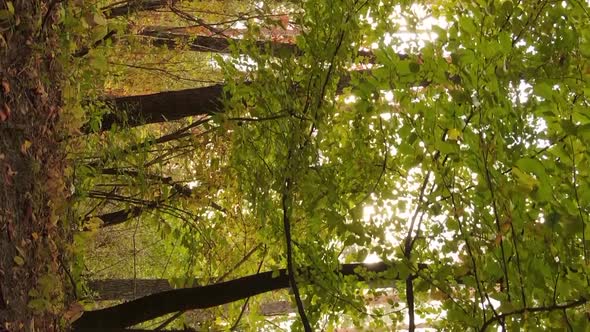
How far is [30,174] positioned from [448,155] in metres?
1.70

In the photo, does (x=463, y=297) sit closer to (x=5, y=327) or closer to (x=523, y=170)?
(x=523, y=170)

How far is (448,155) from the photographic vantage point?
1.70 metres

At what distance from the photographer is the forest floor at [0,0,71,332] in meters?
2.42

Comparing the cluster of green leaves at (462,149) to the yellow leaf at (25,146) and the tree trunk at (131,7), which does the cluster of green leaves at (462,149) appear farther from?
the tree trunk at (131,7)

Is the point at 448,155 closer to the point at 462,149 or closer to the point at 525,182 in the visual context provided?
the point at 462,149

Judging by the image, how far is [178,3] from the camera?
5438mm

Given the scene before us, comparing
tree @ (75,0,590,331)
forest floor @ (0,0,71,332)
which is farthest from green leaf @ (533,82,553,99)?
forest floor @ (0,0,71,332)

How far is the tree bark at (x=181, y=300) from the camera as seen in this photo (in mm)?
3400

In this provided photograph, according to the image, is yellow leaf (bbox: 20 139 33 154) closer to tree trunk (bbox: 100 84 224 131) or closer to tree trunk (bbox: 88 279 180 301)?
tree trunk (bbox: 100 84 224 131)

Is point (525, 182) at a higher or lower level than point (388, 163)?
lower

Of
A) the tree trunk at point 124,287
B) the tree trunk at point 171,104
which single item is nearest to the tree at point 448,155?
the tree trunk at point 171,104

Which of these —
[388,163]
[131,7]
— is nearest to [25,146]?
[388,163]

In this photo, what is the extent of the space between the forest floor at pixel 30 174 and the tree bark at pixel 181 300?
26.8 inches

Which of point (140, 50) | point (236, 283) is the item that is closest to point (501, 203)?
point (236, 283)
